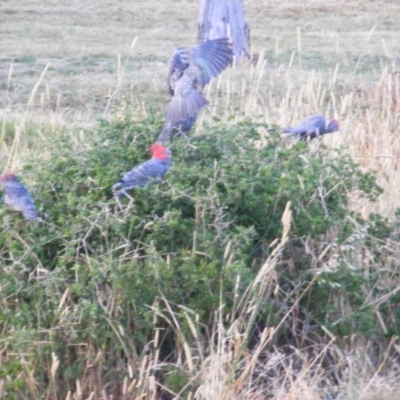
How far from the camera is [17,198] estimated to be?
4398mm

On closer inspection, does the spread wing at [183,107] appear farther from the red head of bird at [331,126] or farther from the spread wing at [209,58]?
the red head of bird at [331,126]

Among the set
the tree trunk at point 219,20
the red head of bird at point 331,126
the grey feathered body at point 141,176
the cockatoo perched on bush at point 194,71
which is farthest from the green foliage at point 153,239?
the tree trunk at point 219,20

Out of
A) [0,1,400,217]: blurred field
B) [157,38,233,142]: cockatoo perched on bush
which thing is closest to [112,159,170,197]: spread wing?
[157,38,233,142]: cockatoo perched on bush

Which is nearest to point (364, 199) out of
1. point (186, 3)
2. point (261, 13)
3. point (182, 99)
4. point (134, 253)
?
point (182, 99)

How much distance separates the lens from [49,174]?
470cm

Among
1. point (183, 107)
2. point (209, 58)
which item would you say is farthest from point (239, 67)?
point (183, 107)

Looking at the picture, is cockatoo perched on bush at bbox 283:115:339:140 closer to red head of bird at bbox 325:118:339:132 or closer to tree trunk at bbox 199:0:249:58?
red head of bird at bbox 325:118:339:132

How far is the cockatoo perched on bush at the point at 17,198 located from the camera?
4.38 metres

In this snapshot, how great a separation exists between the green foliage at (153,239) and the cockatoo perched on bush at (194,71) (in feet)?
1.15

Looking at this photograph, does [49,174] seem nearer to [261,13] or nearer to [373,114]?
[373,114]

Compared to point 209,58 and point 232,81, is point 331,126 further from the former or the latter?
point 232,81

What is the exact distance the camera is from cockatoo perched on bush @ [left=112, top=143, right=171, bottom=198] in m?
4.42

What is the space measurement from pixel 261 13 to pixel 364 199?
17.2 meters

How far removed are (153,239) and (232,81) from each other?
14.5 feet
